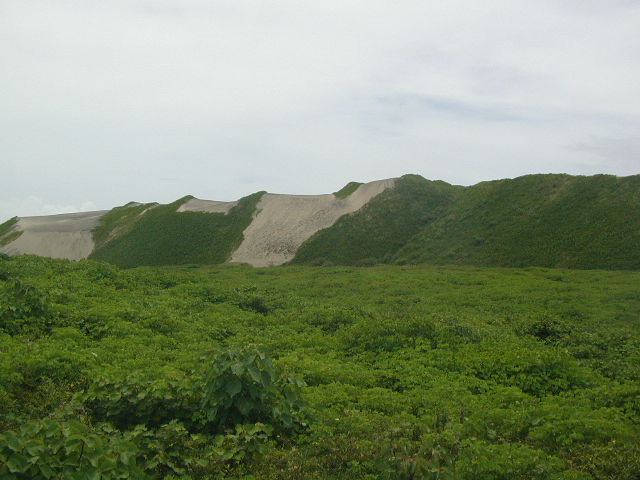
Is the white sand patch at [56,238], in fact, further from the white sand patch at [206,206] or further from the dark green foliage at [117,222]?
the white sand patch at [206,206]

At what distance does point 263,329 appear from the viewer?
18188 millimetres

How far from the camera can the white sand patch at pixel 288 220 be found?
49.1 meters

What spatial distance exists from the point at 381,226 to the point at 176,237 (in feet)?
66.9

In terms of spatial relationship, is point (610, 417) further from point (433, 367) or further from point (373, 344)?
point (373, 344)

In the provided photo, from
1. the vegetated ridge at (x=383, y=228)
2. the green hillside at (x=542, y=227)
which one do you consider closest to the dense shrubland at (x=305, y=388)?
the green hillside at (x=542, y=227)

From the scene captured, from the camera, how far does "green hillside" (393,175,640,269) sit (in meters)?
34.1

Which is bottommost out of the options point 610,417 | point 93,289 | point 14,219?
point 610,417

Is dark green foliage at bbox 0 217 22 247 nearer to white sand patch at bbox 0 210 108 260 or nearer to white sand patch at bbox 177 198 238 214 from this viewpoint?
white sand patch at bbox 0 210 108 260

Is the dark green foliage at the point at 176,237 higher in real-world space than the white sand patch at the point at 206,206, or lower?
lower

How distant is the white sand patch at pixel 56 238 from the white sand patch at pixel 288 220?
1719cm

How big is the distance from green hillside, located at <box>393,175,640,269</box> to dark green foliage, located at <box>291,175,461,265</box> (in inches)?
69.5

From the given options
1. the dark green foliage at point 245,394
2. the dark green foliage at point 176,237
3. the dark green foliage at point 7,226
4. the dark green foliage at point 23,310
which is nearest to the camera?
the dark green foliage at point 245,394

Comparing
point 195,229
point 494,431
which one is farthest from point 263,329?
point 195,229

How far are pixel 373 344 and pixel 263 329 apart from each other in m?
4.30
